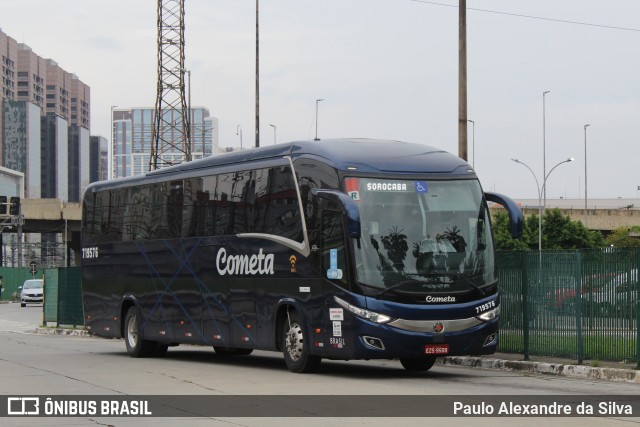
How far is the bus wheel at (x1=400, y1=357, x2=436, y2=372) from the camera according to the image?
18.5 meters

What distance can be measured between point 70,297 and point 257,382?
949 inches

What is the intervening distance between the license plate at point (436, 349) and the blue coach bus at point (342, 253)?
0.05 ft

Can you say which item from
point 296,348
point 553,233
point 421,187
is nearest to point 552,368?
point 421,187

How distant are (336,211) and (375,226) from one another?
24.1 inches

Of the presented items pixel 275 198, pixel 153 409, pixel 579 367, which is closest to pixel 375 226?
pixel 275 198

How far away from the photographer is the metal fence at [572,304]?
17578 millimetres

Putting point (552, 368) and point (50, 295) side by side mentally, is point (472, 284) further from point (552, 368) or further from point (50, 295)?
point (50, 295)

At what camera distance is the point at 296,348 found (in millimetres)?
17922

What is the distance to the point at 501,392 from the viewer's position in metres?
14.5

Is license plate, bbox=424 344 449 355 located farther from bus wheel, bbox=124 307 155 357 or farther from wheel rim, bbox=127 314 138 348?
wheel rim, bbox=127 314 138 348

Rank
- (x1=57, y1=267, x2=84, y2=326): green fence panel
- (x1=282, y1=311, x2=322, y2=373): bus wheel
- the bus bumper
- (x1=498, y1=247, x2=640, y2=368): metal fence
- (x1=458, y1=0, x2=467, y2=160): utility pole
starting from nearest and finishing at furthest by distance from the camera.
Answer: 1. the bus bumper
2. (x1=498, y1=247, x2=640, y2=368): metal fence
3. (x1=282, y1=311, x2=322, y2=373): bus wheel
4. (x1=458, y1=0, x2=467, y2=160): utility pole
5. (x1=57, y1=267, x2=84, y2=326): green fence panel

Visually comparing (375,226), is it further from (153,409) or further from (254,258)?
(153,409)

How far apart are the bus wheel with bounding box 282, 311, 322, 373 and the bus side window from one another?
3.94 feet

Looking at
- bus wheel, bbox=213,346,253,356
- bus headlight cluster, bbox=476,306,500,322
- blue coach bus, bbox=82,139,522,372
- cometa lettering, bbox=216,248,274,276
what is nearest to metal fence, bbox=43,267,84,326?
bus wheel, bbox=213,346,253,356
